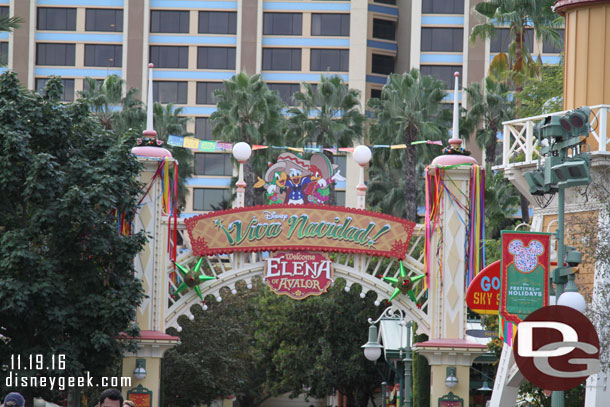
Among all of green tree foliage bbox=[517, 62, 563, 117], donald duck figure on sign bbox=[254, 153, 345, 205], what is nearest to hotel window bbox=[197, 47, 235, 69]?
green tree foliage bbox=[517, 62, 563, 117]

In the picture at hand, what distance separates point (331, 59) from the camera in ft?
285

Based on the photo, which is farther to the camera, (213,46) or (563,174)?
(213,46)

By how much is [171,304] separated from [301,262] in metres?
4.47

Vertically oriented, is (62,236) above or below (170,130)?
below

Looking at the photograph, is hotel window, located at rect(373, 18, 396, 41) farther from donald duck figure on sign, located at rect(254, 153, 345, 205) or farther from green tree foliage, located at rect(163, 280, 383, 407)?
donald duck figure on sign, located at rect(254, 153, 345, 205)

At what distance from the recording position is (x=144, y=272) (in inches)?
1195

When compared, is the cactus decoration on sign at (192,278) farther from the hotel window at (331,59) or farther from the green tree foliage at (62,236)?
the hotel window at (331,59)

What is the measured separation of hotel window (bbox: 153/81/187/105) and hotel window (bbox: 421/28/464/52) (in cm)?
1766

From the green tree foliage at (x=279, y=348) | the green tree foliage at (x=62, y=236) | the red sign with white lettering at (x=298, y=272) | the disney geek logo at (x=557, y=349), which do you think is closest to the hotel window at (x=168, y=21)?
the green tree foliage at (x=279, y=348)

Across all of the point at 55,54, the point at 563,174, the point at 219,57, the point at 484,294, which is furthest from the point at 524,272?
the point at 55,54

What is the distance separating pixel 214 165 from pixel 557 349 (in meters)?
74.3

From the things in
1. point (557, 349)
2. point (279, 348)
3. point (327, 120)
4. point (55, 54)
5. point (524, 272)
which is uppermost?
point (55, 54)

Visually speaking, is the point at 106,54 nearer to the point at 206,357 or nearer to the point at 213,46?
the point at 213,46

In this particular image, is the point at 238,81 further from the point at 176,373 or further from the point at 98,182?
the point at 98,182
